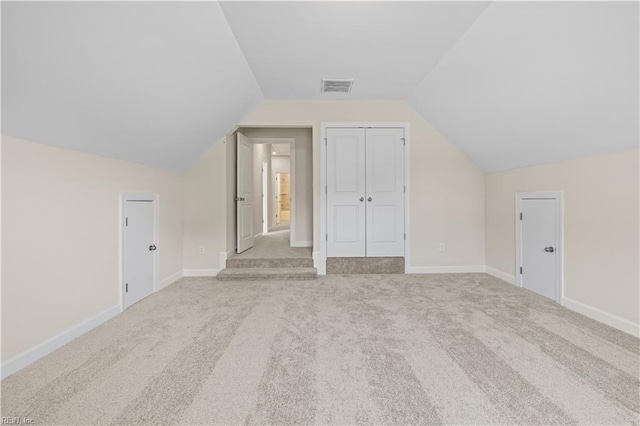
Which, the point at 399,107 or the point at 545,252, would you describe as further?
the point at 399,107

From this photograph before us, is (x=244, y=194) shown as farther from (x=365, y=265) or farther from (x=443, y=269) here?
(x=443, y=269)

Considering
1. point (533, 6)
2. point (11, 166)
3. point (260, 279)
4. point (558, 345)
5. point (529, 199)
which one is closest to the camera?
point (11, 166)

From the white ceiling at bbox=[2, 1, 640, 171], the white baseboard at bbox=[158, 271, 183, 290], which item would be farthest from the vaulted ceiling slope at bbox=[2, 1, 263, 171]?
the white baseboard at bbox=[158, 271, 183, 290]

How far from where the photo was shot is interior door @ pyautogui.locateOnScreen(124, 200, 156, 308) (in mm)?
2768

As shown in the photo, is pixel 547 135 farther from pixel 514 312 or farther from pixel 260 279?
pixel 260 279

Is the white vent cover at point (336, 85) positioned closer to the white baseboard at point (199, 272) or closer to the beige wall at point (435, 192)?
the beige wall at point (435, 192)

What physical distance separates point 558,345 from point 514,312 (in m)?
0.61

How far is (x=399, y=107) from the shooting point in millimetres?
3979

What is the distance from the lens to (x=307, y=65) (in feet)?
9.50

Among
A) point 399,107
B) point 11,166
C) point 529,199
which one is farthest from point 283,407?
point 399,107

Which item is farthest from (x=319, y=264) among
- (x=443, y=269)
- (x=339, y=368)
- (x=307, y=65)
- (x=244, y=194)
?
(x=307, y=65)

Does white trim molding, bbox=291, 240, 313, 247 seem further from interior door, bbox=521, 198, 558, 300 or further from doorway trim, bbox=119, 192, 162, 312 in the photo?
interior door, bbox=521, 198, 558, 300

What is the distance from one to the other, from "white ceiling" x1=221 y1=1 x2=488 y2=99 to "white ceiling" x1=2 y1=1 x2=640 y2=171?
0.04 ft

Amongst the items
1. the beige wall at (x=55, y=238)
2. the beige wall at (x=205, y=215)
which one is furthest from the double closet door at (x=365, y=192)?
the beige wall at (x=55, y=238)
